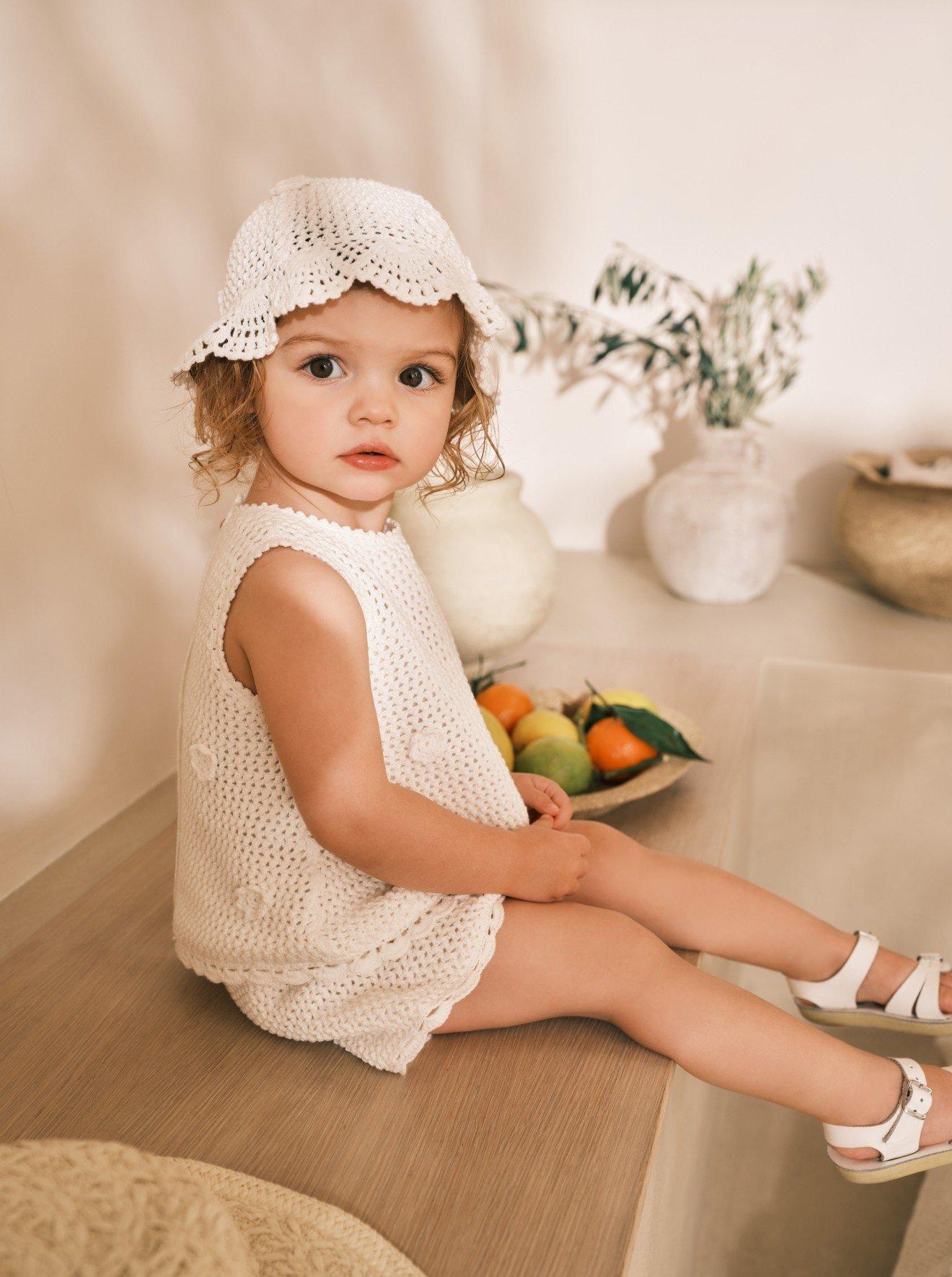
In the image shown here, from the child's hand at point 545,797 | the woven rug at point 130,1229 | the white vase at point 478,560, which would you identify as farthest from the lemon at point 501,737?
the woven rug at point 130,1229

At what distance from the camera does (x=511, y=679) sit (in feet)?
4.15

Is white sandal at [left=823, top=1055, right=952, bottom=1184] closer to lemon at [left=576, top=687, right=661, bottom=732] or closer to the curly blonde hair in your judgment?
lemon at [left=576, top=687, right=661, bottom=732]

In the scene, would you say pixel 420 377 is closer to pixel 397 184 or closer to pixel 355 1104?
pixel 355 1104

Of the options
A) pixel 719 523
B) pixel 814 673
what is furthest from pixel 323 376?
pixel 719 523

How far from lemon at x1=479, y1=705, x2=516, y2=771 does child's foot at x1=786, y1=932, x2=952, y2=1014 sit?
308mm

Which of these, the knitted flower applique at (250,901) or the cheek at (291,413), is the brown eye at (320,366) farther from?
the knitted flower applique at (250,901)

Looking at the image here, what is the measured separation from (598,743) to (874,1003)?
12.9 inches

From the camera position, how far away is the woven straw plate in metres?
0.92

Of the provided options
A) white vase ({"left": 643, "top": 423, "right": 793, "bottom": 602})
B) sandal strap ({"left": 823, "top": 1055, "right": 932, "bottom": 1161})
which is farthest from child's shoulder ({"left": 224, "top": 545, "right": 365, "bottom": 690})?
white vase ({"left": 643, "top": 423, "right": 793, "bottom": 602})

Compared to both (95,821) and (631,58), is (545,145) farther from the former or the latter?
(95,821)

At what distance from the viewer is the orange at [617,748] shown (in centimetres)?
97

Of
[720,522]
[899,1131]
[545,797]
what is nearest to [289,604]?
[545,797]

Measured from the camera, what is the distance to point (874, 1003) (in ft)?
2.87

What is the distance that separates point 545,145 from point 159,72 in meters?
A: 0.92
